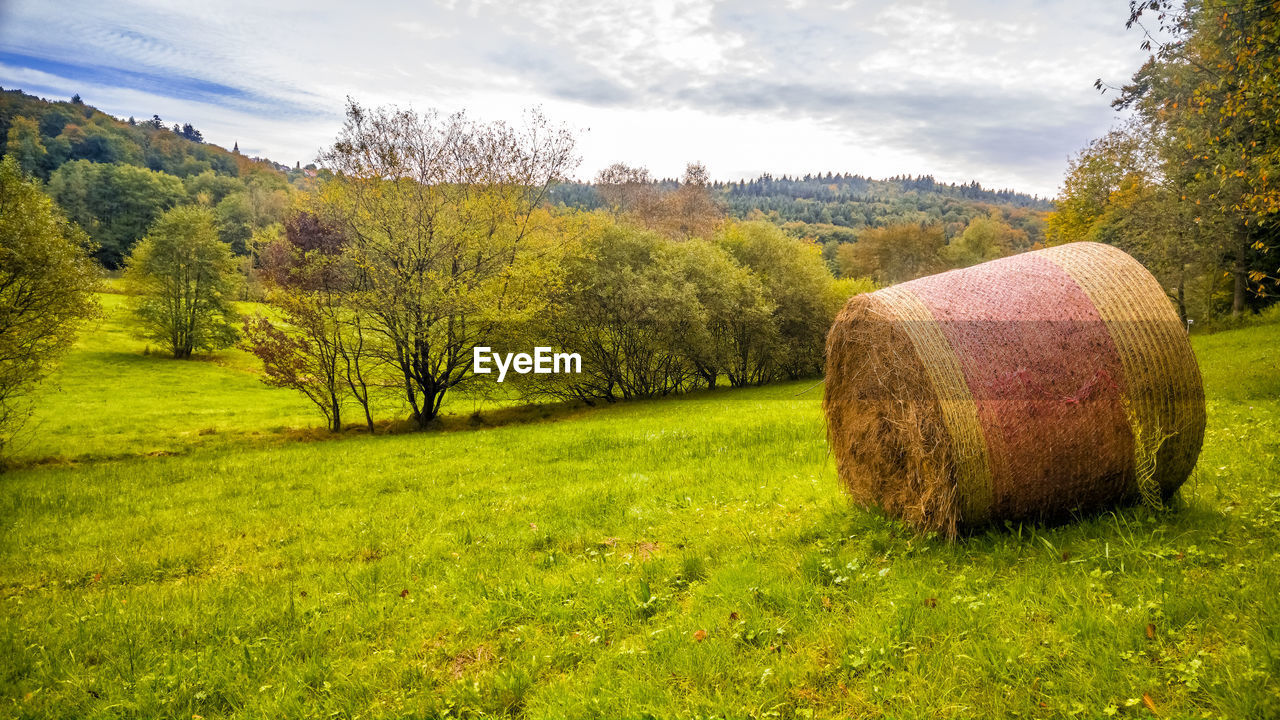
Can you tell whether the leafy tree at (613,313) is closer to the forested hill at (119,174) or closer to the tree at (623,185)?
the tree at (623,185)

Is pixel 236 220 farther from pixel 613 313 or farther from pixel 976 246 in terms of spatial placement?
pixel 976 246

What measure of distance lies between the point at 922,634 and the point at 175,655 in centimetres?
652

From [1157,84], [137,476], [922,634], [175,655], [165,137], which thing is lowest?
[137,476]

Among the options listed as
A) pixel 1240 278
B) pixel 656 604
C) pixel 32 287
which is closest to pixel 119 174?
pixel 32 287

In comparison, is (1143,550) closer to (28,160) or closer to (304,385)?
(304,385)

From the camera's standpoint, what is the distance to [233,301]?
159 feet

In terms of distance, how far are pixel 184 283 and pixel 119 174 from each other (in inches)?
2032

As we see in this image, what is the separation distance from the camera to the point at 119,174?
79.0 meters

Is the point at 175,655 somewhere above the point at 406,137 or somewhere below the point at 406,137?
below

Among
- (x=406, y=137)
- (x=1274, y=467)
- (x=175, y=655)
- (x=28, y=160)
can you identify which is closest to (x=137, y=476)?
(x=175, y=655)

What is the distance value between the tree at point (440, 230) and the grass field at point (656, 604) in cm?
1136

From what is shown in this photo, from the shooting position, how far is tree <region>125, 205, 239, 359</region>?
4403cm

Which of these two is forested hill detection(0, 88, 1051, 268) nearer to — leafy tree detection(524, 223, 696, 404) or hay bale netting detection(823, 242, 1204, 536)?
leafy tree detection(524, 223, 696, 404)

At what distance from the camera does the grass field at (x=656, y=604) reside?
3.88 meters
